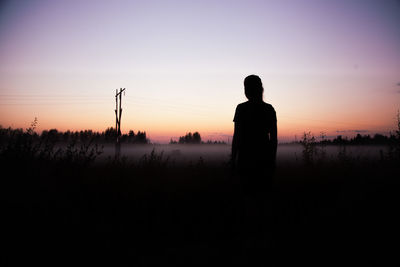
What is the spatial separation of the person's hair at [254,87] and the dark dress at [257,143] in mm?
117

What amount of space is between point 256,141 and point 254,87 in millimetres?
814

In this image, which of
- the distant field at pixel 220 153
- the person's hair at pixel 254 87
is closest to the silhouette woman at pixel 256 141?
the person's hair at pixel 254 87

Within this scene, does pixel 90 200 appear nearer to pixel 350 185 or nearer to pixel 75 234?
pixel 75 234

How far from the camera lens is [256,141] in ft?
10.5

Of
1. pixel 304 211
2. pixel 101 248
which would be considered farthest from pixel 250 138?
pixel 101 248

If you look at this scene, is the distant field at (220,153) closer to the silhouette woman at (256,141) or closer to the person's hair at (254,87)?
the silhouette woman at (256,141)

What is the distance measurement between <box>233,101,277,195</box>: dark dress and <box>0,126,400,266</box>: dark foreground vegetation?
0.28m

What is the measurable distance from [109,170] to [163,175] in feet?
4.72

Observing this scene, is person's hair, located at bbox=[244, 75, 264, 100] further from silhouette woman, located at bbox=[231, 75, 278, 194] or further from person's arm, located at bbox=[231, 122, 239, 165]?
person's arm, located at bbox=[231, 122, 239, 165]

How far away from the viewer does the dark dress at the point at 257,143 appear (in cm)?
319

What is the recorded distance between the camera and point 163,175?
6.12m

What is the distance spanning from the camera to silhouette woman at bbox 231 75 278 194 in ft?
10.5

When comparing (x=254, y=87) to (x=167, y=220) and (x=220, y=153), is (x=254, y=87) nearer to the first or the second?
(x=167, y=220)

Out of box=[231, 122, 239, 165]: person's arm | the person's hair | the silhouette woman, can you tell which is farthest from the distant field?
the person's hair
